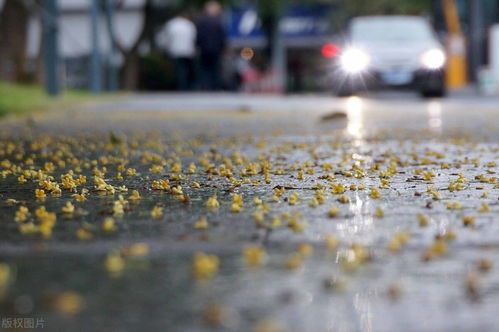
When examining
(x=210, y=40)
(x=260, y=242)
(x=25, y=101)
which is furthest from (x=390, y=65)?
(x=260, y=242)

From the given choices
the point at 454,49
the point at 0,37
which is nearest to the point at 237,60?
the point at 454,49

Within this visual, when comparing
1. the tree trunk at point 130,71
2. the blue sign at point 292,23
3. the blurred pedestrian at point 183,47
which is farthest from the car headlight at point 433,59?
the blue sign at point 292,23

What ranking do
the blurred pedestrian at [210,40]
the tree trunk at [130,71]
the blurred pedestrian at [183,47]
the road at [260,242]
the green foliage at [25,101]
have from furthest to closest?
the tree trunk at [130,71] < the blurred pedestrian at [183,47] < the blurred pedestrian at [210,40] < the green foliage at [25,101] < the road at [260,242]

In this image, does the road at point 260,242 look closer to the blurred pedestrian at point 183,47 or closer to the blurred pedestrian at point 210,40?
the blurred pedestrian at point 210,40

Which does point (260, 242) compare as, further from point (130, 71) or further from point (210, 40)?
point (130, 71)

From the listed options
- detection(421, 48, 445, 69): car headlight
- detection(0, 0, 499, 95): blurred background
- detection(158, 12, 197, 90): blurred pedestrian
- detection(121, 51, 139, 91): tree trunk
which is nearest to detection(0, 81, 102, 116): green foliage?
detection(0, 0, 499, 95): blurred background

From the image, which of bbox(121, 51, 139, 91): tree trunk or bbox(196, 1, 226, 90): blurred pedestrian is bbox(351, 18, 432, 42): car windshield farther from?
bbox(121, 51, 139, 91): tree trunk
